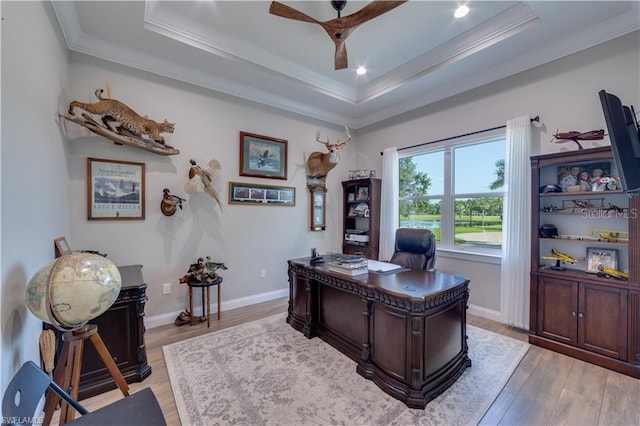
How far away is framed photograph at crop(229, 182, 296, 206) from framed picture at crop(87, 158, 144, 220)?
3.46 feet

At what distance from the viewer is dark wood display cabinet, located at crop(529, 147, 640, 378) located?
2.14 meters

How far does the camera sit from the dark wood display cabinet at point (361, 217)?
4422mm

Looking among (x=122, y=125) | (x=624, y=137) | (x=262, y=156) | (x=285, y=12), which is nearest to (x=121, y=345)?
(x=122, y=125)

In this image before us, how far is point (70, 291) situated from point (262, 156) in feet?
9.44

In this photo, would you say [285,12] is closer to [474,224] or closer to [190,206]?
[190,206]

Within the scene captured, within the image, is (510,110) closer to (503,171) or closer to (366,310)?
(503,171)

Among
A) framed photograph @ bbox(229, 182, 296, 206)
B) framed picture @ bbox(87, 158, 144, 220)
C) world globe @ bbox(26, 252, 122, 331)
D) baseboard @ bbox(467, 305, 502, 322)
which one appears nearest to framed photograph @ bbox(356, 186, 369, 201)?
framed photograph @ bbox(229, 182, 296, 206)

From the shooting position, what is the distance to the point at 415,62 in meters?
3.36

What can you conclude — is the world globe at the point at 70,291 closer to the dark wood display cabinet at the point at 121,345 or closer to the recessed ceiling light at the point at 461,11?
the dark wood display cabinet at the point at 121,345

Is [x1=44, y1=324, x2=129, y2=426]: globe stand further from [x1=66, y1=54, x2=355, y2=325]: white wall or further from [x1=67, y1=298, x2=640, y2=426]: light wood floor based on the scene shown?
[x1=66, y1=54, x2=355, y2=325]: white wall

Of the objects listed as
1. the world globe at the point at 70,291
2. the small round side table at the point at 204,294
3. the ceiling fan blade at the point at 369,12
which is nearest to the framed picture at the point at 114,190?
the small round side table at the point at 204,294

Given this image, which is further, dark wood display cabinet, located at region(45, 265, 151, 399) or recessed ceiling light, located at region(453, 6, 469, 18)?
recessed ceiling light, located at region(453, 6, 469, 18)

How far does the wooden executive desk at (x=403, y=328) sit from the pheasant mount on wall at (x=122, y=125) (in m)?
2.25

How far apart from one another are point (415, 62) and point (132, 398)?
4121mm
